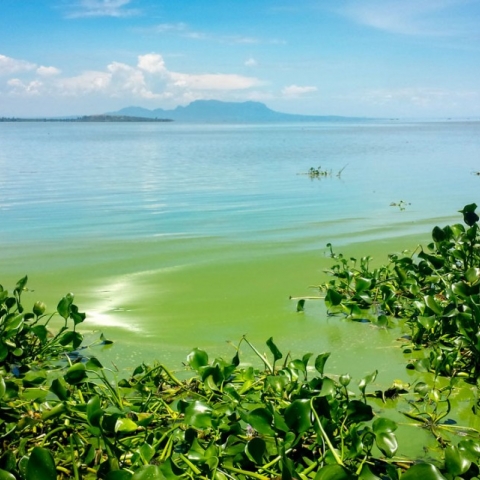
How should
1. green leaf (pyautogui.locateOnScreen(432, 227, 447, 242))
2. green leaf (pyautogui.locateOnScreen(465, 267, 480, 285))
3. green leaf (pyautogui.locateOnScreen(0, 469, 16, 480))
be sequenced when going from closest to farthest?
green leaf (pyautogui.locateOnScreen(0, 469, 16, 480)) → green leaf (pyautogui.locateOnScreen(465, 267, 480, 285)) → green leaf (pyautogui.locateOnScreen(432, 227, 447, 242))

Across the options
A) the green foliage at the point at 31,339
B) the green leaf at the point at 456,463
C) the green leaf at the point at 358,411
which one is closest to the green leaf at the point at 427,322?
the green leaf at the point at 358,411

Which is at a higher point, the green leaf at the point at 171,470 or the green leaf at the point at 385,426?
the green leaf at the point at 385,426

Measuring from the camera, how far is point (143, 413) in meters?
2.45

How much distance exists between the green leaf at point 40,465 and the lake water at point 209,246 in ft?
5.72

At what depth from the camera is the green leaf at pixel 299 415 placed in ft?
6.35

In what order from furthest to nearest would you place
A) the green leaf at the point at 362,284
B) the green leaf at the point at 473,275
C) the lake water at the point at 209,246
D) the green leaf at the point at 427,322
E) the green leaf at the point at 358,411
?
the green leaf at the point at 362,284 < the lake water at the point at 209,246 < the green leaf at the point at 473,275 < the green leaf at the point at 427,322 < the green leaf at the point at 358,411

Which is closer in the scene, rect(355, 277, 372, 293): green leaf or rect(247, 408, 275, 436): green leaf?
rect(247, 408, 275, 436): green leaf

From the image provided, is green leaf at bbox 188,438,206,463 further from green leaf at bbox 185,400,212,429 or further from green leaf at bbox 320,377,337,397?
green leaf at bbox 320,377,337,397

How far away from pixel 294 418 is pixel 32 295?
3.44 m

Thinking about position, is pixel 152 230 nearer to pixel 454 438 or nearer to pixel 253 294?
pixel 253 294

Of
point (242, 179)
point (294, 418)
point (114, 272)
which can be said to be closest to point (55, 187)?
point (242, 179)

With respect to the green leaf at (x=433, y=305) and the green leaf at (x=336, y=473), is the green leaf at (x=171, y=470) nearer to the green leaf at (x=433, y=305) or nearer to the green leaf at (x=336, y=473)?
the green leaf at (x=336, y=473)

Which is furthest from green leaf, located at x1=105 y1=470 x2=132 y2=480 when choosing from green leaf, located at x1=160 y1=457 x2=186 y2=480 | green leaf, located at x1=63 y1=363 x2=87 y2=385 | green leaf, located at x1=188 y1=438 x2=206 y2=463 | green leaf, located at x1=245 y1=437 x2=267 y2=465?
green leaf, located at x1=63 y1=363 x2=87 y2=385

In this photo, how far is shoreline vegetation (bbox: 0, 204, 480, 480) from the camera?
6.29ft
